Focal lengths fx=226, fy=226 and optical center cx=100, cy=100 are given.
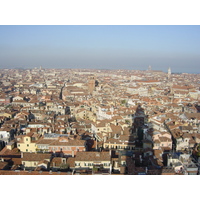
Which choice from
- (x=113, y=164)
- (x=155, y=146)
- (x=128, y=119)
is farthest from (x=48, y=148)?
(x=128, y=119)

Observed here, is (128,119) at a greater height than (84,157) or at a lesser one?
greater

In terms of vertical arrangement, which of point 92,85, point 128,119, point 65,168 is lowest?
point 65,168

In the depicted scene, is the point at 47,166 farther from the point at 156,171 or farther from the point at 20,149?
the point at 156,171

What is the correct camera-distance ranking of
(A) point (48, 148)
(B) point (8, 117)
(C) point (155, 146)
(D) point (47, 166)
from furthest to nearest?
(B) point (8, 117) → (C) point (155, 146) → (A) point (48, 148) → (D) point (47, 166)

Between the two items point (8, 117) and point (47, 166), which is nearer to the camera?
point (47, 166)

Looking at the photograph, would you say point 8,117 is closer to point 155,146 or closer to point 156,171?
point 155,146

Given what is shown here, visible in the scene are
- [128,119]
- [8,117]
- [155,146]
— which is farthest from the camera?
[8,117]

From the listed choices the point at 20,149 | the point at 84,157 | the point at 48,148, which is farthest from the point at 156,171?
the point at 20,149

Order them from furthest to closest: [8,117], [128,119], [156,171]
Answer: [8,117]
[128,119]
[156,171]

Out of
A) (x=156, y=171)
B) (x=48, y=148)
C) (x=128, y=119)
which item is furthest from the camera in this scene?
(x=128, y=119)
